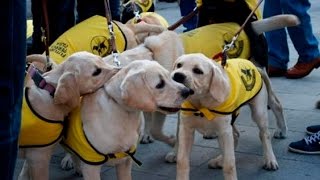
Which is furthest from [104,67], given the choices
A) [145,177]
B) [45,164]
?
[145,177]

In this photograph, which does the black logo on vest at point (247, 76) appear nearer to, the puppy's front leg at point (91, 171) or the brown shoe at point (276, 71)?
the puppy's front leg at point (91, 171)

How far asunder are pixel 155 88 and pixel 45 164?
2.54 feet

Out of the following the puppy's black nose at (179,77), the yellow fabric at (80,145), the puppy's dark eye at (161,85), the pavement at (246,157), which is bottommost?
the pavement at (246,157)

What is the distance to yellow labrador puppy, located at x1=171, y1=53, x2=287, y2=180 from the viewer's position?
10.1 feet

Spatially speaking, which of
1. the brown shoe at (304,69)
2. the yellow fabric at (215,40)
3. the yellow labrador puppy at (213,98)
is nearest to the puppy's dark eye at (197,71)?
the yellow labrador puppy at (213,98)

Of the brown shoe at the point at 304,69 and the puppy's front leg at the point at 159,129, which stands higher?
the puppy's front leg at the point at 159,129

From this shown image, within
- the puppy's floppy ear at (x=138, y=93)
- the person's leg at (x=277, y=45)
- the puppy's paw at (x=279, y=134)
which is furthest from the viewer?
the person's leg at (x=277, y=45)

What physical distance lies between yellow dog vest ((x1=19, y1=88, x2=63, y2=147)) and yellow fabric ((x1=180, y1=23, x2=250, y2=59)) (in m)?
1.32

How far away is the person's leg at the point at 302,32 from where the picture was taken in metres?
5.71

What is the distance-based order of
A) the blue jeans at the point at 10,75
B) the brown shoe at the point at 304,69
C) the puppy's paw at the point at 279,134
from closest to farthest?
the blue jeans at the point at 10,75 < the puppy's paw at the point at 279,134 < the brown shoe at the point at 304,69

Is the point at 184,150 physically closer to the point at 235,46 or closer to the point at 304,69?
the point at 235,46

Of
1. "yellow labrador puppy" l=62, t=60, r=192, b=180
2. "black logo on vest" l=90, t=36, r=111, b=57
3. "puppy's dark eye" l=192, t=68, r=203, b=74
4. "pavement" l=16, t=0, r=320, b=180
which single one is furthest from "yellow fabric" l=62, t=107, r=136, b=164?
"black logo on vest" l=90, t=36, r=111, b=57

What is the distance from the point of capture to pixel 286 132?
4203 millimetres

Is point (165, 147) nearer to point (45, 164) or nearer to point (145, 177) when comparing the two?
point (145, 177)
